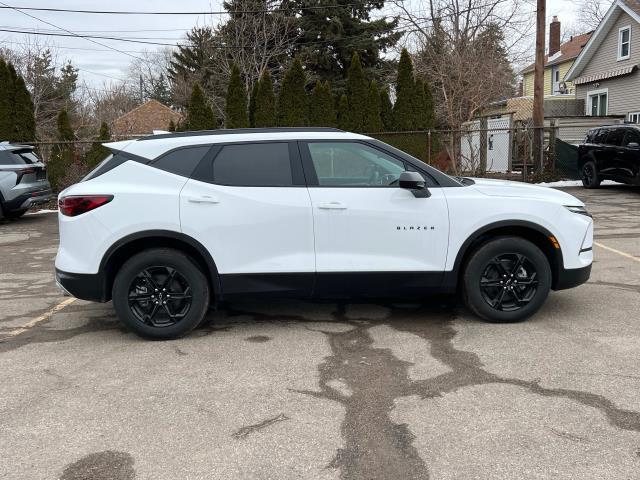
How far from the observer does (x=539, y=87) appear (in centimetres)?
1864

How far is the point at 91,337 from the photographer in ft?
16.5

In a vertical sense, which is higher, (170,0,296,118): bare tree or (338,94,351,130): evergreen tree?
(170,0,296,118): bare tree

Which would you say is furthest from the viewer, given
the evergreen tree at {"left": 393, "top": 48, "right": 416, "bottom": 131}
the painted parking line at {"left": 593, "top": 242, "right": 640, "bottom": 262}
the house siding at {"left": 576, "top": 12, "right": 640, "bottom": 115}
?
the house siding at {"left": 576, "top": 12, "right": 640, "bottom": 115}

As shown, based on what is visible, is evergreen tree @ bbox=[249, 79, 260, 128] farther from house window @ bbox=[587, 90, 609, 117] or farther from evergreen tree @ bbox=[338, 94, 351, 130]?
house window @ bbox=[587, 90, 609, 117]

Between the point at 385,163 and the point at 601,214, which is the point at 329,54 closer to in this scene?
the point at 601,214

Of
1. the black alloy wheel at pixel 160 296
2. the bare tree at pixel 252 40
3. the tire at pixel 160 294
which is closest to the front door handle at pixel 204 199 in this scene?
the tire at pixel 160 294

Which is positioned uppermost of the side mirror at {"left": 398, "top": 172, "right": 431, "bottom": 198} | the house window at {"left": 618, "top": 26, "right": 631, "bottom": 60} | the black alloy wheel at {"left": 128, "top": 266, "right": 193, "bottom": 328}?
the house window at {"left": 618, "top": 26, "right": 631, "bottom": 60}

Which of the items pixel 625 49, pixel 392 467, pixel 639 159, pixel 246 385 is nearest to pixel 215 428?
pixel 246 385

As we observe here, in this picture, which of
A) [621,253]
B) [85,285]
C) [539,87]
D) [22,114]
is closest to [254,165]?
[85,285]

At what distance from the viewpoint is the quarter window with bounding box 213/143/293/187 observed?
188 inches

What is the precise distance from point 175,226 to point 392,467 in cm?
267

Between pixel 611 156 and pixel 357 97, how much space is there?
7.50 meters

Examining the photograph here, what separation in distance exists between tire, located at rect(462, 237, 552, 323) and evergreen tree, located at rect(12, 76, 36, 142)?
15350 mm

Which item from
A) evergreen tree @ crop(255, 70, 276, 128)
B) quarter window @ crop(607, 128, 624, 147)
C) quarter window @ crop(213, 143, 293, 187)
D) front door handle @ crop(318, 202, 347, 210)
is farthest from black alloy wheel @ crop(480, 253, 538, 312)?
evergreen tree @ crop(255, 70, 276, 128)
